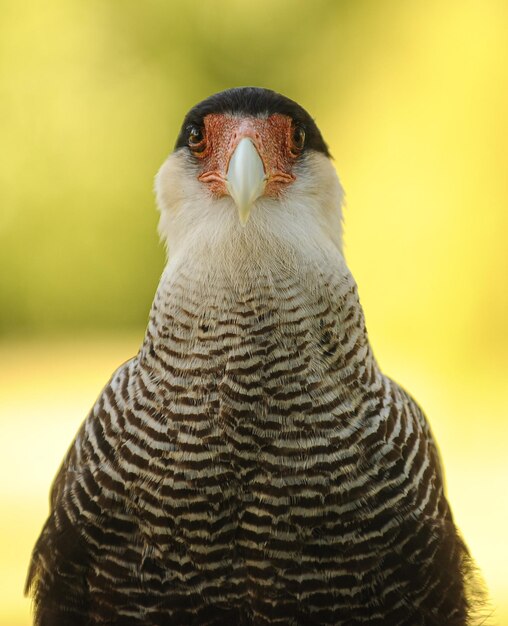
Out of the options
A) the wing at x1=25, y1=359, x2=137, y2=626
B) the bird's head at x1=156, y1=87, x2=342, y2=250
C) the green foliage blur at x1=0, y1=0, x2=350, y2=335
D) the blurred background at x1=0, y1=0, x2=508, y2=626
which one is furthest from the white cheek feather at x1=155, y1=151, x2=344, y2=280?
the green foliage blur at x1=0, y1=0, x2=350, y2=335

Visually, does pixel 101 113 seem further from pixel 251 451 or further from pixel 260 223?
pixel 251 451

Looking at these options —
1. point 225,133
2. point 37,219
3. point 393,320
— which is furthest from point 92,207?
point 225,133

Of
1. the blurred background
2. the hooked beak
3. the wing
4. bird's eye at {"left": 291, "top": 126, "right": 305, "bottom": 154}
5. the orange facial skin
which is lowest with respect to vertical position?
the wing

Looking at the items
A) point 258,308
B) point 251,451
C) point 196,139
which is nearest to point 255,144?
point 196,139

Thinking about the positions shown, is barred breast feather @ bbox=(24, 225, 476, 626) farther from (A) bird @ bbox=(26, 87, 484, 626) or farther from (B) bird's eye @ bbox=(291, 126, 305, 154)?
(B) bird's eye @ bbox=(291, 126, 305, 154)

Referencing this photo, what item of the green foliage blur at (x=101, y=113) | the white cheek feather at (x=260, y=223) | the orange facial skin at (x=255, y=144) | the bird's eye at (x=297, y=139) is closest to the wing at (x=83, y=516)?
the white cheek feather at (x=260, y=223)

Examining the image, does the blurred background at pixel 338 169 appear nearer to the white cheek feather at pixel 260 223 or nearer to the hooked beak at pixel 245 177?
the white cheek feather at pixel 260 223

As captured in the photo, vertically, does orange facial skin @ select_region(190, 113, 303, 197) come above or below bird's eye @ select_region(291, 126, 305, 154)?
below

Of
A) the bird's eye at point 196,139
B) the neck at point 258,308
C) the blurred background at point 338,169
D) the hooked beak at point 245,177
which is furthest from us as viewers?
the blurred background at point 338,169
